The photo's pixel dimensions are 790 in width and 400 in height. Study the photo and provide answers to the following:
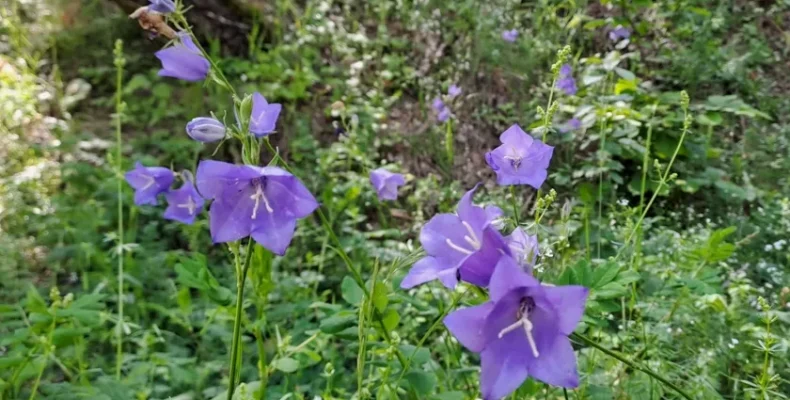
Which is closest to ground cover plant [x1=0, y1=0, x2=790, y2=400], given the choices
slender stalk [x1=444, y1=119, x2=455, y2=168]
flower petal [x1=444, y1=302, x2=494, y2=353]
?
flower petal [x1=444, y1=302, x2=494, y2=353]

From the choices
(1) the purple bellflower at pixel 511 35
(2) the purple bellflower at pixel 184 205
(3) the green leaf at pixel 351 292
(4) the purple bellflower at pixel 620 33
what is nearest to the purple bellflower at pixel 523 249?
(3) the green leaf at pixel 351 292

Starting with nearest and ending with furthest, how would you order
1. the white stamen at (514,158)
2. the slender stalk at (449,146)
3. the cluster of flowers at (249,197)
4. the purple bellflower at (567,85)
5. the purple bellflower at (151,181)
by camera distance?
the cluster of flowers at (249,197) < the white stamen at (514,158) < the purple bellflower at (151,181) < the purple bellflower at (567,85) < the slender stalk at (449,146)

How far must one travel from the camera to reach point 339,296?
264 centimetres

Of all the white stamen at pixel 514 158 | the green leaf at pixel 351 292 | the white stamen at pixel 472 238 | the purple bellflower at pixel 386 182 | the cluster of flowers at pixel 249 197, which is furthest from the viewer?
the purple bellflower at pixel 386 182

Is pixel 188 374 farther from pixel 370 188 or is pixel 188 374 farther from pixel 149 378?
pixel 370 188

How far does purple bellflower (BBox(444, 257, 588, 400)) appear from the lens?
0.85 metres

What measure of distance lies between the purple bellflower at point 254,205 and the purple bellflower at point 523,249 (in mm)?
330

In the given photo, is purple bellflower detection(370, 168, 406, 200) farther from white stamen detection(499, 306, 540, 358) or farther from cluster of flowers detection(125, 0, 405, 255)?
white stamen detection(499, 306, 540, 358)

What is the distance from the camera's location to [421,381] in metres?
1.36

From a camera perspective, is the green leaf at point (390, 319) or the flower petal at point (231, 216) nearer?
the flower petal at point (231, 216)

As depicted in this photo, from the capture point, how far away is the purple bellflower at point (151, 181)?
183cm

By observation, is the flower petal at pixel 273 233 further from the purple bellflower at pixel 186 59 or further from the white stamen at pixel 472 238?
the purple bellflower at pixel 186 59

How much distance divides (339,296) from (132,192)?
1.14m

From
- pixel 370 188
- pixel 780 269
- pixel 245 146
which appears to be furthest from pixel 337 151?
pixel 245 146
